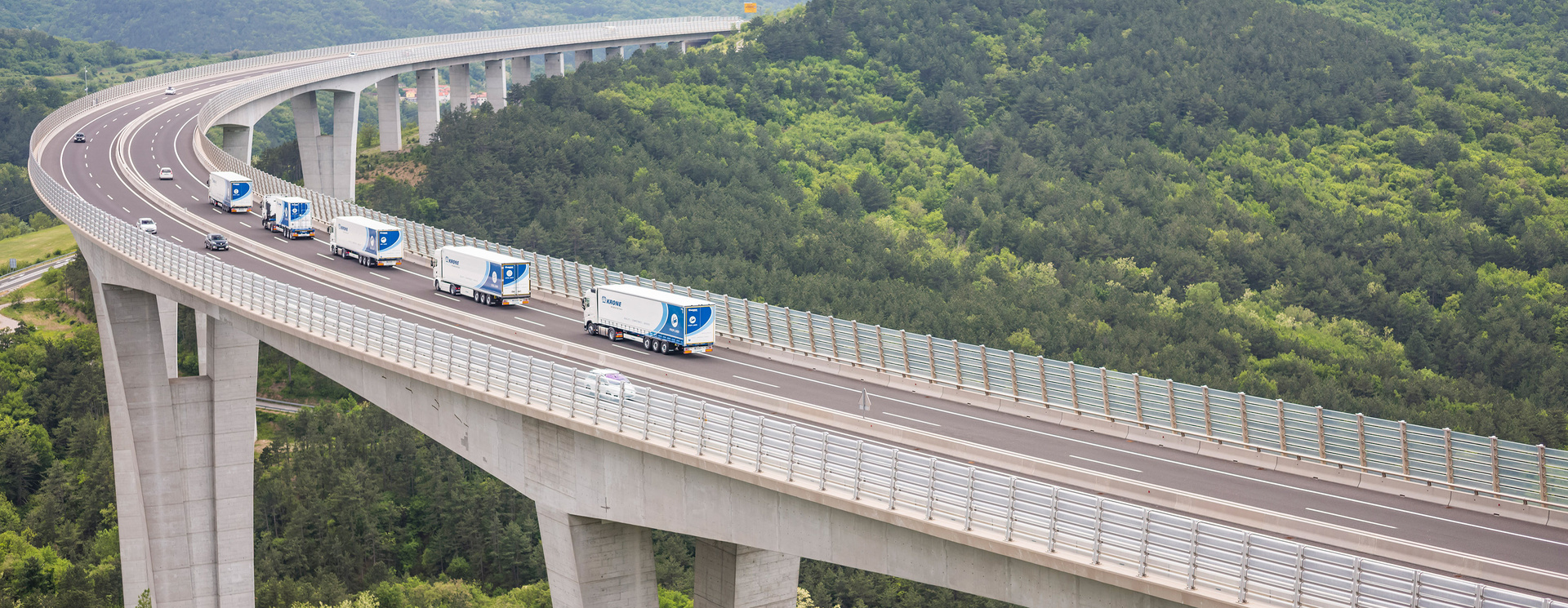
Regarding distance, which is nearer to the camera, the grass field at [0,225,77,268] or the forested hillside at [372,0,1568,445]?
the forested hillside at [372,0,1568,445]

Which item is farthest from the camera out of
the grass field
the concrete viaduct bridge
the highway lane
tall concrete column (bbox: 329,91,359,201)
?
the grass field

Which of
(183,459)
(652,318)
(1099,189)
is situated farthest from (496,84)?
(652,318)

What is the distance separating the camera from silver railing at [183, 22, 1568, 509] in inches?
1113

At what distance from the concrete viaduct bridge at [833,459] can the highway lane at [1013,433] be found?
0.14 meters

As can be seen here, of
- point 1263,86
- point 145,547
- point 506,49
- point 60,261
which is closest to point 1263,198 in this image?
point 1263,86

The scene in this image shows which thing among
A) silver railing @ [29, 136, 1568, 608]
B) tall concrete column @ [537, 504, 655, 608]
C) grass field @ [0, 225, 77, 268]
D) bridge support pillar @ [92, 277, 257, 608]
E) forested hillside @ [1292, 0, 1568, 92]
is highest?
forested hillside @ [1292, 0, 1568, 92]

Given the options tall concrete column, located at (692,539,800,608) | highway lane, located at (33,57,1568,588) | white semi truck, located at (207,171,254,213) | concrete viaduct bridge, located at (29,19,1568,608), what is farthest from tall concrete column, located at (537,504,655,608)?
white semi truck, located at (207,171,254,213)

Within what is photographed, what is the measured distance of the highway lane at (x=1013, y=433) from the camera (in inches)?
1053

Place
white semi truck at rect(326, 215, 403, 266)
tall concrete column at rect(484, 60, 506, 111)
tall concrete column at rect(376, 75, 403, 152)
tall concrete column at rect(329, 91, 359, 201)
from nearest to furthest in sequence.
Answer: white semi truck at rect(326, 215, 403, 266)
tall concrete column at rect(329, 91, 359, 201)
tall concrete column at rect(376, 75, 403, 152)
tall concrete column at rect(484, 60, 506, 111)

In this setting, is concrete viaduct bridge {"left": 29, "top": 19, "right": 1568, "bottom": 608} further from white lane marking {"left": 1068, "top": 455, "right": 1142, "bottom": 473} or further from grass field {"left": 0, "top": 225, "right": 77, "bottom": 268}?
grass field {"left": 0, "top": 225, "right": 77, "bottom": 268}

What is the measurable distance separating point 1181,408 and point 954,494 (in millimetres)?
9832

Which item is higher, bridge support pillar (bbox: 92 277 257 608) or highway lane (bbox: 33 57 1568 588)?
highway lane (bbox: 33 57 1568 588)

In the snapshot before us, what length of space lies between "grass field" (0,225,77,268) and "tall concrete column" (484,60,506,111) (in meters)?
44.3

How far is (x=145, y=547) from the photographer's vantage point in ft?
213
